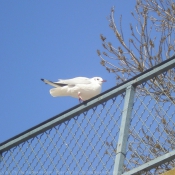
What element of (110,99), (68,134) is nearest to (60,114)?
(68,134)

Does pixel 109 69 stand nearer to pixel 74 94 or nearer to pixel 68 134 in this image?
pixel 74 94

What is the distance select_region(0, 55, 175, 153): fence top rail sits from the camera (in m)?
3.19

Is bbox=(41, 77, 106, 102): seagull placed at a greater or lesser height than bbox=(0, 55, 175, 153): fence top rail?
greater

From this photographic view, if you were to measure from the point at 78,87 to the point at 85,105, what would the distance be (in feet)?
12.1

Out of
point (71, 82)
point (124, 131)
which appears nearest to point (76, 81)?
point (71, 82)

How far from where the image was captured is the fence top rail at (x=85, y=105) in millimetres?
3186

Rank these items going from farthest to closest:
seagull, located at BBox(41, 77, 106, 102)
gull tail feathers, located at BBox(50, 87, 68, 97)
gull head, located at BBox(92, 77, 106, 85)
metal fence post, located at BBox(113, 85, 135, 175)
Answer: gull head, located at BBox(92, 77, 106, 85) < gull tail feathers, located at BBox(50, 87, 68, 97) < seagull, located at BBox(41, 77, 106, 102) < metal fence post, located at BBox(113, 85, 135, 175)

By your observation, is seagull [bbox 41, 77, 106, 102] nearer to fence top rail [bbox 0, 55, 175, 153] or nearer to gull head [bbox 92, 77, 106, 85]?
gull head [bbox 92, 77, 106, 85]

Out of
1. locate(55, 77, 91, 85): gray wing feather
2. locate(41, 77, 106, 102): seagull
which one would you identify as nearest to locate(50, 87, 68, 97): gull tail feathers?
locate(41, 77, 106, 102): seagull

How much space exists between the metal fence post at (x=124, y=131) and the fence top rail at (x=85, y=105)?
0.07 m

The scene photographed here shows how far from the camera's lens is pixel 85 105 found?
3473mm

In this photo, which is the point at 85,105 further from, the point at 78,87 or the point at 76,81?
the point at 76,81

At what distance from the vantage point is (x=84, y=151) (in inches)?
127

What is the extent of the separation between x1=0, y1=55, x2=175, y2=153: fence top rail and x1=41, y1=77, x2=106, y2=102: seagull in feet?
10.8
